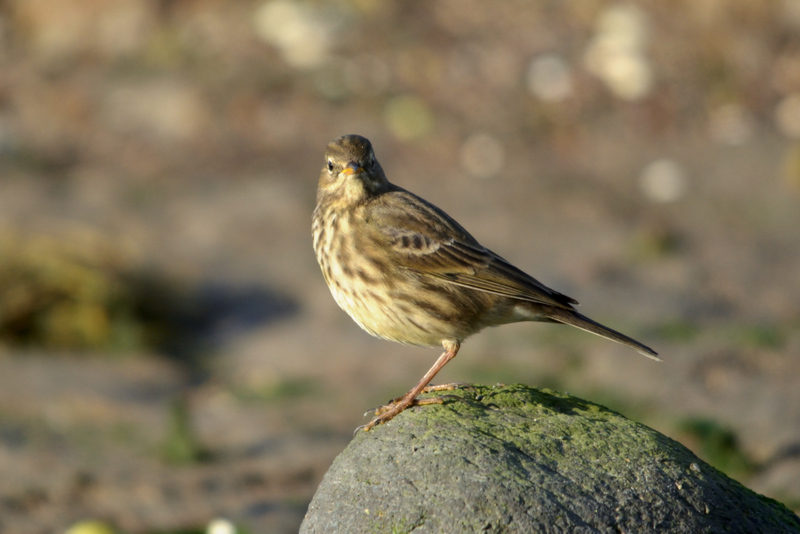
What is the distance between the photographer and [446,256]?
6.49 meters

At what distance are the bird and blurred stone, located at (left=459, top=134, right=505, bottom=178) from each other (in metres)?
9.03

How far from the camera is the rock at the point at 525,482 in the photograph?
471 cm

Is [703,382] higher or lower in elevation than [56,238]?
lower

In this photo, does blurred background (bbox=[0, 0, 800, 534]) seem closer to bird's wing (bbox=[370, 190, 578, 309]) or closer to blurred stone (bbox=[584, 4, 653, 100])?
blurred stone (bbox=[584, 4, 653, 100])

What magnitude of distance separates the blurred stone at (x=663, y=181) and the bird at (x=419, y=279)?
9164 mm

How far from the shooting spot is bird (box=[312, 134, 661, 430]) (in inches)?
246

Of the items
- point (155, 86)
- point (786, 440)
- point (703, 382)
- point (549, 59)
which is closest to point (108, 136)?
point (155, 86)

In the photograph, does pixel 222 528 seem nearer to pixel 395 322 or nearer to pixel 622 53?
pixel 395 322

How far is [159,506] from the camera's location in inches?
363

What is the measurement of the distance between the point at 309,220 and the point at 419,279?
834cm

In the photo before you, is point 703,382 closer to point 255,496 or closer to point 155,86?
point 255,496

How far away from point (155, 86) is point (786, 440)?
477 inches

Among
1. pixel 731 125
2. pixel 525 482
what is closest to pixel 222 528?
pixel 525 482

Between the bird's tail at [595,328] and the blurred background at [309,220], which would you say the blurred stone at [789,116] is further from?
the bird's tail at [595,328]
